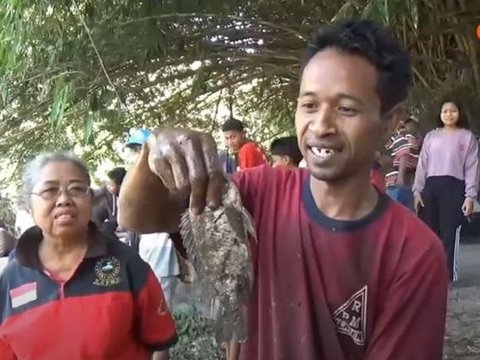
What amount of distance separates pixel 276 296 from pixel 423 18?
620 cm

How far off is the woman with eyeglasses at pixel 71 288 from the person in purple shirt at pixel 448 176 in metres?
4.08

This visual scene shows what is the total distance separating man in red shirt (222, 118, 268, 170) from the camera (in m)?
6.42

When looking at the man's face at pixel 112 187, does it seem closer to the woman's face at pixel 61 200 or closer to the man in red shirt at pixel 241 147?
the man in red shirt at pixel 241 147

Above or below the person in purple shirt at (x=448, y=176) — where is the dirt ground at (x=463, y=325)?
below

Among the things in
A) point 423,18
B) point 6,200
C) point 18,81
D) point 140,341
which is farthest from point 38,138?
point 140,341

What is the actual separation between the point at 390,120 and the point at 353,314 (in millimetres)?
385

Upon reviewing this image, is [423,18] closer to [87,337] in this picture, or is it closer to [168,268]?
[168,268]

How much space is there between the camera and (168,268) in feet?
16.2

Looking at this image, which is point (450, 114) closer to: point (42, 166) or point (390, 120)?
point (42, 166)

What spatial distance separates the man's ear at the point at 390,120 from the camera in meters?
1.69

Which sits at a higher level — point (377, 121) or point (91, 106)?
point (91, 106)

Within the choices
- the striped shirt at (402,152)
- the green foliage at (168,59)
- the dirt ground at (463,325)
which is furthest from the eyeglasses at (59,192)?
the striped shirt at (402,152)

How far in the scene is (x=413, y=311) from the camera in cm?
167

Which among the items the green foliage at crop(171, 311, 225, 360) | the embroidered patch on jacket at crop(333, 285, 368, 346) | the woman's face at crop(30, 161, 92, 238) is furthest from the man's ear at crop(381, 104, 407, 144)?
the green foliage at crop(171, 311, 225, 360)
